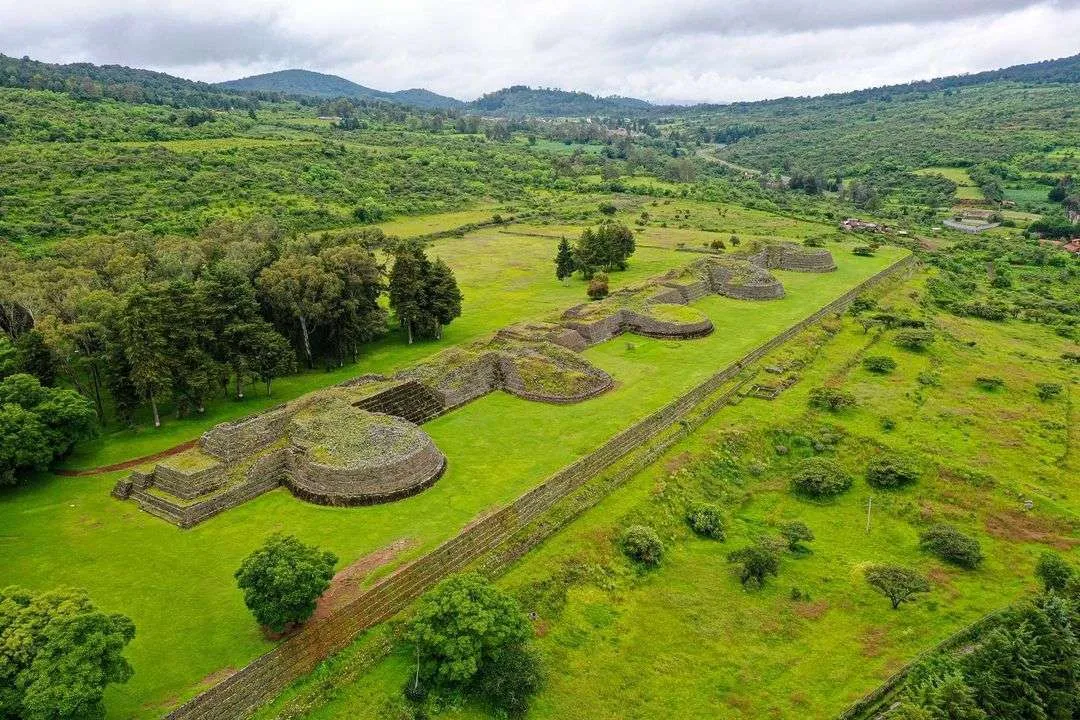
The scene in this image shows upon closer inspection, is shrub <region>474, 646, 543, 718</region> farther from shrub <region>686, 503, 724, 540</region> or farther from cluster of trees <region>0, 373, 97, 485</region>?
cluster of trees <region>0, 373, 97, 485</region>

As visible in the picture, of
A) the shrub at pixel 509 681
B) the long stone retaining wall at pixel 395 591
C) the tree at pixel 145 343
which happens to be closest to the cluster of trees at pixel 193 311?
the tree at pixel 145 343

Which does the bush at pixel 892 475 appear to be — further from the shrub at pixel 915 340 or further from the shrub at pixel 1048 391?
the shrub at pixel 915 340

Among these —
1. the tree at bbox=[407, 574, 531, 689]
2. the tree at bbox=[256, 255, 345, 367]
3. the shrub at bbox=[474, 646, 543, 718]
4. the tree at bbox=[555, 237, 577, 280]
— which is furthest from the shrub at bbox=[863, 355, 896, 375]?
the tree at bbox=[256, 255, 345, 367]

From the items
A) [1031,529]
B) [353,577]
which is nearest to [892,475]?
[1031,529]

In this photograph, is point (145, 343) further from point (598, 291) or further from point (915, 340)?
point (915, 340)

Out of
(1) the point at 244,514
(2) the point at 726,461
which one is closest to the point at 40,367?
(1) the point at 244,514

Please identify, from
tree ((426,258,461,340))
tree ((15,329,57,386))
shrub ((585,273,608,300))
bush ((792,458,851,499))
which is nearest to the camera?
bush ((792,458,851,499))
